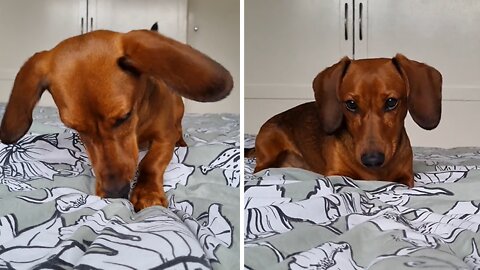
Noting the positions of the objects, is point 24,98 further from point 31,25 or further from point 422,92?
point 422,92

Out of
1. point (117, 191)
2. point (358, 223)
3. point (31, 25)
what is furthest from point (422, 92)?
point (31, 25)

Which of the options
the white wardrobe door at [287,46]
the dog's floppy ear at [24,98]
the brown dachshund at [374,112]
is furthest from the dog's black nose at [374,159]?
the white wardrobe door at [287,46]

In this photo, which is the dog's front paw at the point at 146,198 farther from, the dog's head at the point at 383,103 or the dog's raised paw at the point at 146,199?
the dog's head at the point at 383,103

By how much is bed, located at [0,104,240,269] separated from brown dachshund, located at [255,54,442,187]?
0.91 feet

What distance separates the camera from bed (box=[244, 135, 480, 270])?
663 mm

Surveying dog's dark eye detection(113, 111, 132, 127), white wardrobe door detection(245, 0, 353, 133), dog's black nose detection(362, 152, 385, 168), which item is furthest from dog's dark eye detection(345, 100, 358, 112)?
white wardrobe door detection(245, 0, 353, 133)

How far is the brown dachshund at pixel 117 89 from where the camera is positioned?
949 millimetres

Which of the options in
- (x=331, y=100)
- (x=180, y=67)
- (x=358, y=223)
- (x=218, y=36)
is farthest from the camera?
(x=331, y=100)

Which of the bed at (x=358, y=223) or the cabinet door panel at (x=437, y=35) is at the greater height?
the cabinet door panel at (x=437, y=35)

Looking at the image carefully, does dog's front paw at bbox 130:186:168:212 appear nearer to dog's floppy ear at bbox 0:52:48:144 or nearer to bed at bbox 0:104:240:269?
bed at bbox 0:104:240:269

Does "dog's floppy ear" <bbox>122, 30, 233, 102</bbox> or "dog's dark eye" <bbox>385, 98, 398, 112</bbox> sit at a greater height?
"dog's floppy ear" <bbox>122, 30, 233, 102</bbox>

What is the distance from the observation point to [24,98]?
3.52 ft

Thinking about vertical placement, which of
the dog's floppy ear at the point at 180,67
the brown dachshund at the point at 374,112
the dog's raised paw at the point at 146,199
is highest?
the dog's floppy ear at the point at 180,67

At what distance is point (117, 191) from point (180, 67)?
23 centimetres
